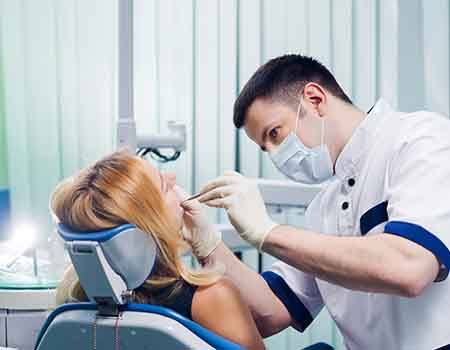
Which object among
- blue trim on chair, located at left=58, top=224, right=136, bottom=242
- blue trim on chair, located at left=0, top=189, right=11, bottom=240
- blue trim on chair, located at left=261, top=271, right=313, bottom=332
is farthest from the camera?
blue trim on chair, located at left=0, top=189, right=11, bottom=240

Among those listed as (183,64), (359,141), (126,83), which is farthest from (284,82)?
(183,64)

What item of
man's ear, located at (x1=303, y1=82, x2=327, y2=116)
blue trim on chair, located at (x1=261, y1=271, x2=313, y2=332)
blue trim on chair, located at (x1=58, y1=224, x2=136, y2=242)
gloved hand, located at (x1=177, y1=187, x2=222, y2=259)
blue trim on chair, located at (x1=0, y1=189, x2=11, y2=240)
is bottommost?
blue trim on chair, located at (x1=261, y1=271, x2=313, y2=332)

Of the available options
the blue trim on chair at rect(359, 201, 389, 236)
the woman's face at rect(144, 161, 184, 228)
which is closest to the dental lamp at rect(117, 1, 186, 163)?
the woman's face at rect(144, 161, 184, 228)

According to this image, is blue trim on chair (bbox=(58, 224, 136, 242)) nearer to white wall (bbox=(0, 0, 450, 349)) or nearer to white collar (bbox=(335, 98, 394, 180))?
white collar (bbox=(335, 98, 394, 180))

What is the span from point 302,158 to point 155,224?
40 centimetres

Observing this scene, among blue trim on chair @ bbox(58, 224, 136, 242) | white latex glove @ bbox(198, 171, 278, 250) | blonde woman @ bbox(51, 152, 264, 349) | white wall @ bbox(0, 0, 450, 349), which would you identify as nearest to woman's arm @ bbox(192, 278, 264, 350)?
blonde woman @ bbox(51, 152, 264, 349)

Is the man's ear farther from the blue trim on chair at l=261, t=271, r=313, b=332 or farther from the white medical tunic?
the blue trim on chair at l=261, t=271, r=313, b=332

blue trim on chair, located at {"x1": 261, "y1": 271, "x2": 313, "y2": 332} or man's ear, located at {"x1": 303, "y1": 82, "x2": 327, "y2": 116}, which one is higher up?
man's ear, located at {"x1": 303, "y1": 82, "x2": 327, "y2": 116}

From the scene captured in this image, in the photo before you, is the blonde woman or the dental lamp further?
the dental lamp

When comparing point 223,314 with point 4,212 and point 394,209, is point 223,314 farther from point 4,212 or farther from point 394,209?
point 4,212

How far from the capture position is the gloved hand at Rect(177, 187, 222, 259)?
144 cm

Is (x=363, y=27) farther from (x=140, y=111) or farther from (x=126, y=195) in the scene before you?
(x=126, y=195)

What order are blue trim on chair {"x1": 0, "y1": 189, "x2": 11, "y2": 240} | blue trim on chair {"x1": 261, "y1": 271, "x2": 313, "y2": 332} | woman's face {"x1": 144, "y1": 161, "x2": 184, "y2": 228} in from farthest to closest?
blue trim on chair {"x1": 0, "y1": 189, "x2": 11, "y2": 240} < blue trim on chair {"x1": 261, "y1": 271, "x2": 313, "y2": 332} < woman's face {"x1": 144, "y1": 161, "x2": 184, "y2": 228}

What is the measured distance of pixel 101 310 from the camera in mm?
1120
